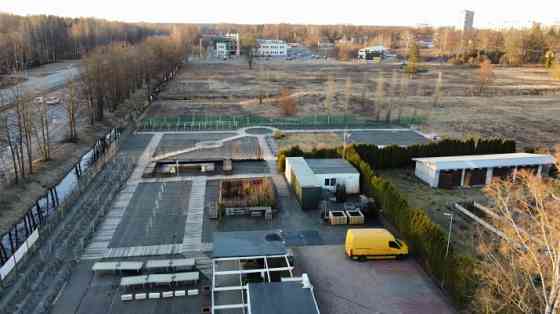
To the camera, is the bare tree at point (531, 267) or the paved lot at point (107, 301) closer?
the bare tree at point (531, 267)

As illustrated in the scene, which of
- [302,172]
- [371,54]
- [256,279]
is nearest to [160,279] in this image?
[256,279]

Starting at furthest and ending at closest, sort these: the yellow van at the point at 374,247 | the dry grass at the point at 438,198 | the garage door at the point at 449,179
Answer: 1. the garage door at the point at 449,179
2. the dry grass at the point at 438,198
3. the yellow van at the point at 374,247

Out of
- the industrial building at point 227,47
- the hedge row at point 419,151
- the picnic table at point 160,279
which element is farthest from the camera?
the industrial building at point 227,47

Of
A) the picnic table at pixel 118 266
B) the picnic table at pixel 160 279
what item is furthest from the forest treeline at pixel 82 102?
the picnic table at pixel 160 279

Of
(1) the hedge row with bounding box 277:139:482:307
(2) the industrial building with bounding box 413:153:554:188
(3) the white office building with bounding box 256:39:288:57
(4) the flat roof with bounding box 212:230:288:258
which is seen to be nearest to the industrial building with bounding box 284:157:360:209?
(1) the hedge row with bounding box 277:139:482:307

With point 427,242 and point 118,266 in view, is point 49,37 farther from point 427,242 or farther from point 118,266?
point 427,242

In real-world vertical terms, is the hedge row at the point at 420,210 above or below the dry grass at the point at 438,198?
above

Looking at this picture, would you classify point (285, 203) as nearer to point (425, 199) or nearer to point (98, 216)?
point (425, 199)

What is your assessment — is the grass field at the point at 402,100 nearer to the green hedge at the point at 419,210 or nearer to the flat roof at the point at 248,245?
the green hedge at the point at 419,210
